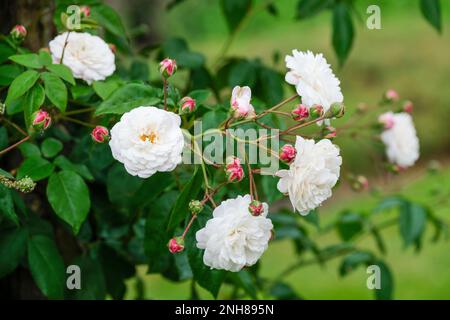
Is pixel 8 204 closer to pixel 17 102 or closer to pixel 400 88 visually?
pixel 17 102

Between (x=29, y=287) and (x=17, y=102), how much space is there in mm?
413

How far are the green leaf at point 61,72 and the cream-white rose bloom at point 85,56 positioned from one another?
6 centimetres

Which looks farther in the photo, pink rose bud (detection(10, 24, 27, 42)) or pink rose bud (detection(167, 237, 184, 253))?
pink rose bud (detection(10, 24, 27, 42))

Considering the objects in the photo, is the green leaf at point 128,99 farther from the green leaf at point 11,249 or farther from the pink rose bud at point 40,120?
the green leaf at point 11,249

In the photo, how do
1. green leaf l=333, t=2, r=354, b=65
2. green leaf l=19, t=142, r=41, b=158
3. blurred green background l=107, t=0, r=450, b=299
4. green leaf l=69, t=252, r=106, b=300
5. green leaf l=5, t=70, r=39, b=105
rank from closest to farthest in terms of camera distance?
Answer: green leaf l=5, t=70, r=39, b=105
green leaf l=19, t=142, r=41, b=158
green leaf l=69, t=252, r=106, b=300
green leaf l=333, t=2, r=354, b=65
blurred green background l=107, t=0, r=450, b=299

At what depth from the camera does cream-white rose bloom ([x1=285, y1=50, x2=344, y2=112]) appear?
2.98 ft

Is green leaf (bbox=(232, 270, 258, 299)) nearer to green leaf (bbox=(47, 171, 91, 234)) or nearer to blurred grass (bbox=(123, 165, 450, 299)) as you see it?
green leaf (bbox=(47, 171, 91, 234))

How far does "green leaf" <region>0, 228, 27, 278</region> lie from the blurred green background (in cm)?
62

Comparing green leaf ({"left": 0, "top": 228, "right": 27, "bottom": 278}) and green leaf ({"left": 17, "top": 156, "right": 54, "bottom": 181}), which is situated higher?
green leaf ({"left": 17, "top": 156, "right": 54, "bottom": 181})

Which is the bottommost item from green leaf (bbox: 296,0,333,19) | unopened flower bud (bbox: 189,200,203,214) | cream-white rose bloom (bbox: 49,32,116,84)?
unopened flower bud (bbox: 189,200,203,214)

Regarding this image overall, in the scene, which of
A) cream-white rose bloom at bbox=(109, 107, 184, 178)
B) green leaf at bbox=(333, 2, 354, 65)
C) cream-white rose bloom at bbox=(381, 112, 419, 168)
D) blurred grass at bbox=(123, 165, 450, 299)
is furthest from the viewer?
blurred grass at bbox=(123, 165, 450, 299)

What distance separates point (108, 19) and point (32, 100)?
280mm


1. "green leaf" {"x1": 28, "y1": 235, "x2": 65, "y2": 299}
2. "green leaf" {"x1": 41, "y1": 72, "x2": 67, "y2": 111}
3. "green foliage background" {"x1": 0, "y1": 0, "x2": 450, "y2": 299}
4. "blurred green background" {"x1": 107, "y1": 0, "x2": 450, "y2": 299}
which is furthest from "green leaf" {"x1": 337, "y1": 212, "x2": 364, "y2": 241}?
"green leaf" {"x1": 41, "y1": 72, "x2": 67, "y2": 111}
